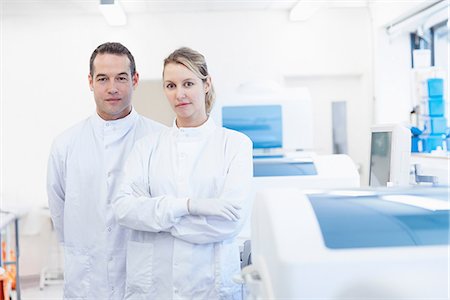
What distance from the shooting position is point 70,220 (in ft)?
6.30

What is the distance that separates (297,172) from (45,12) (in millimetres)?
3389

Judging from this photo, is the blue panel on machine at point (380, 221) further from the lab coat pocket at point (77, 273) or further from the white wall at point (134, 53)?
the white wall at point (134, 53)

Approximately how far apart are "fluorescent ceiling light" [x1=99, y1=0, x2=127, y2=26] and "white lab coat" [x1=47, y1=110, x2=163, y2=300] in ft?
7.92

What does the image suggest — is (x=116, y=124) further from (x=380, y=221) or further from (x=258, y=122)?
(x=258, y=122)

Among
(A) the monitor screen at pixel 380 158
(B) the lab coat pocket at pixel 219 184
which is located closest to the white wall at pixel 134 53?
(A) the monitor screen at pixel 380 158

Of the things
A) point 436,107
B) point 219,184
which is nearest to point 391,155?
point 219,184

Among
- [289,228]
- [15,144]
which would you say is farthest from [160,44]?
[289,228]

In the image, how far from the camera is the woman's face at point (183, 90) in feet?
5.25

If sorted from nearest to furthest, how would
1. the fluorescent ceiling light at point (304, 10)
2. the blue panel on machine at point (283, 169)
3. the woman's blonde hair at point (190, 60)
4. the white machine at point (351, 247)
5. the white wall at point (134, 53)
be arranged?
the white machine at point (351, 247) < the woman's blonde hair at point (190, 60) < the blue panel on machine at point (283, 169) < the fluorescent ceiling light at point (304, 10) < the white wall at point (134, 53)

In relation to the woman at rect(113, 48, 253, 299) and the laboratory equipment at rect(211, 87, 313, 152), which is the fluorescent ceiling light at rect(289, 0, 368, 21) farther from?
the woman at rect(113, 48, 253, 299)

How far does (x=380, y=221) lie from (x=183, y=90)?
0.92 metres

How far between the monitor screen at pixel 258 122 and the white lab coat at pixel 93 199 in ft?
7.10

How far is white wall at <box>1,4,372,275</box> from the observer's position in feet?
16.1

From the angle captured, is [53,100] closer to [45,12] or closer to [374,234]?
[45,12]
